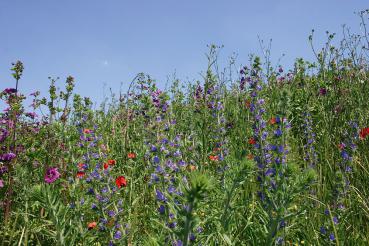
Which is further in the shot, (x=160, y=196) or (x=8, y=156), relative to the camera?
(x=8, y=156)

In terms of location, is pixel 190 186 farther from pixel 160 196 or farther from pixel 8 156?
pixel 8 156

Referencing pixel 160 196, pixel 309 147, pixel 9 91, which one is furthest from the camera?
pixel 309 147

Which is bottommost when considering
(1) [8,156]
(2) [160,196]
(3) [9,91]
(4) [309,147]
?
(2) [160,196]

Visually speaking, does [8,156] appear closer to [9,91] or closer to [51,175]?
[51,175]

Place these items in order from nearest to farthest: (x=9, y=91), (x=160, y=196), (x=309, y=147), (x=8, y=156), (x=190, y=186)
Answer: (x=190, y=186) → (x=160, y=196) → (x=8, y=156) → (x=9, y=91) → (x=309, y=147)

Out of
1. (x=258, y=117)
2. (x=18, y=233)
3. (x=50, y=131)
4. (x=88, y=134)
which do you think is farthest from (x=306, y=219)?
(x=50, y=131)

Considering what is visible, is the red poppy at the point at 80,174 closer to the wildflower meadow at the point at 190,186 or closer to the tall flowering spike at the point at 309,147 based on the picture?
the wildflower meadow at the point at 190,186

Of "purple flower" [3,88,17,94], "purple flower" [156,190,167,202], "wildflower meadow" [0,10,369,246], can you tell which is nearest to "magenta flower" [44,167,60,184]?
"wildflower meadow" [0,10,369,246]

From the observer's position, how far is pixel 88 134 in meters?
3.40

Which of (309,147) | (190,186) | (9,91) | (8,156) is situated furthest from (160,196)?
(309,147)

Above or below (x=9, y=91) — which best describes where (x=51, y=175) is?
below

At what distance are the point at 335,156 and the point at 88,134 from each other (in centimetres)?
256

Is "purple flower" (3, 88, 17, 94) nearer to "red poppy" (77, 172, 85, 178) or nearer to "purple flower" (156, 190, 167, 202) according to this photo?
"red poppy" (77, 172, 85, 178)

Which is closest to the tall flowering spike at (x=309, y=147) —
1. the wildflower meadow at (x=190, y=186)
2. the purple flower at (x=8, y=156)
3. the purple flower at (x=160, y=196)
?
the wildflower meadow at (x=190, y=186)
